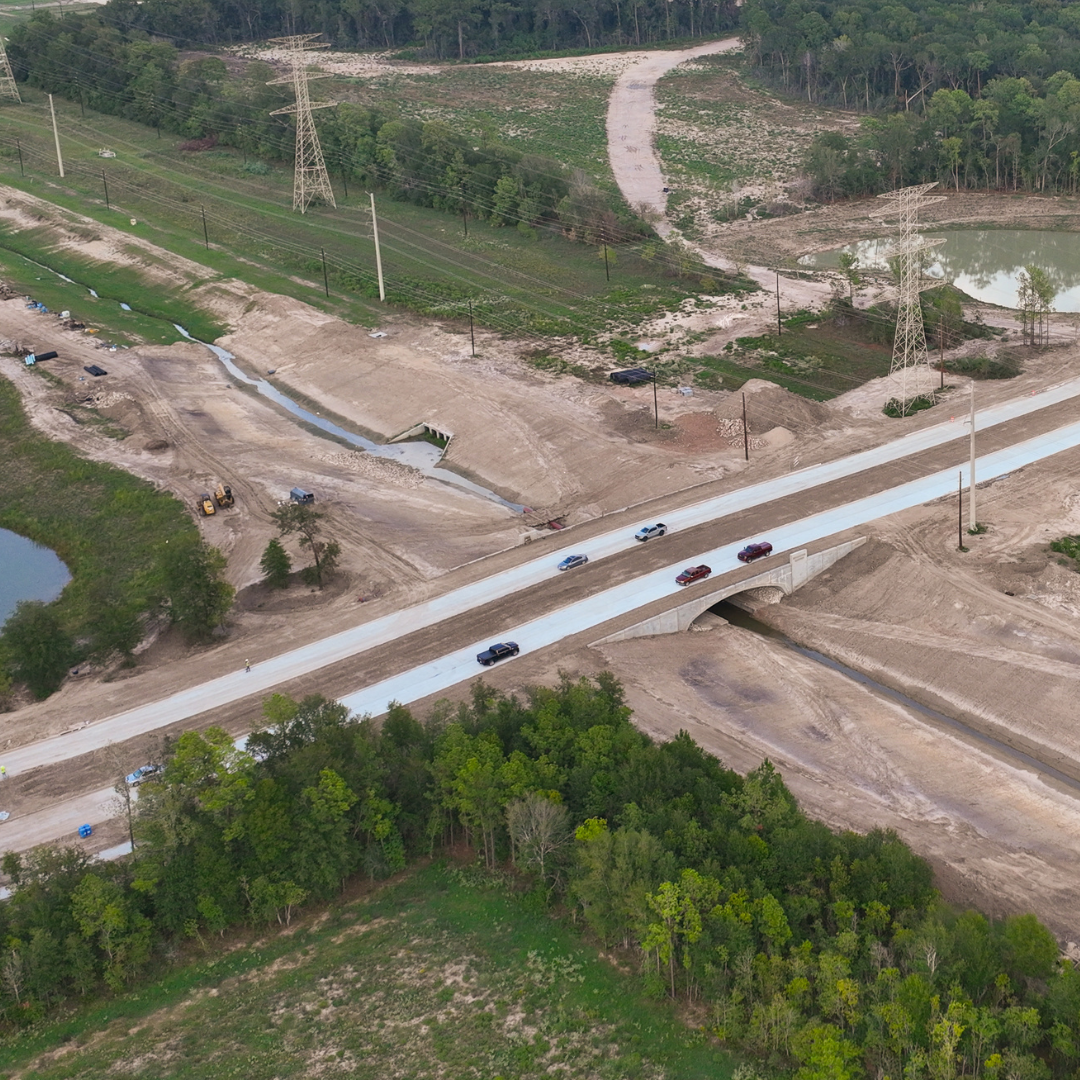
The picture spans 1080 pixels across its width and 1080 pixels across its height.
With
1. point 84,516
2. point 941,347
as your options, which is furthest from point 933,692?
point 84,516

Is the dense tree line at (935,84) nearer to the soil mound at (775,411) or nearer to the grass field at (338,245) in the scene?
the grass field at (338,245)

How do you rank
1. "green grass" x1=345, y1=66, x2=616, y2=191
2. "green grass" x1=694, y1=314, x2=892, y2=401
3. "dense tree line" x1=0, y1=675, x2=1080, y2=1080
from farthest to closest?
"green grass" x1=345, y1=66, x2=616, y2=191 < "green grass" x1=694, y1=314, x2=892, y2=401 < "dense tree line" x1=0, y1=675, x2=1080, y2=1080

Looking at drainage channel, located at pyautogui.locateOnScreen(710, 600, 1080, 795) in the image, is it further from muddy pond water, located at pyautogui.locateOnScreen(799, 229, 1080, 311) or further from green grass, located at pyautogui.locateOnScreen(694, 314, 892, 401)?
muddy pond water, located at pyautogui.locateOnScreen(799, 229, 1080, 311)

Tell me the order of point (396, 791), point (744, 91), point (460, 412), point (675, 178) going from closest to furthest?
point (396, 791), point (460, 412), point (675, 178), point (744, 91)

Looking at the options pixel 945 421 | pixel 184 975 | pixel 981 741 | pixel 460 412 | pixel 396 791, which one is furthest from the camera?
pixel 460 412

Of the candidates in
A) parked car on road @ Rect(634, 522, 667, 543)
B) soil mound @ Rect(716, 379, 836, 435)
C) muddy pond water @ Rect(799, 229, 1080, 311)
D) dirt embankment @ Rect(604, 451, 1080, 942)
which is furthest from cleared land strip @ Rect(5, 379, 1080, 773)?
muddy pond water @ Rect(799, 229, 1080, 311)

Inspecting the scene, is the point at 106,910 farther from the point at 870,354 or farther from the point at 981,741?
the point at 870,354

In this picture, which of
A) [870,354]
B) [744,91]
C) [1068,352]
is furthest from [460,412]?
[744,91]
